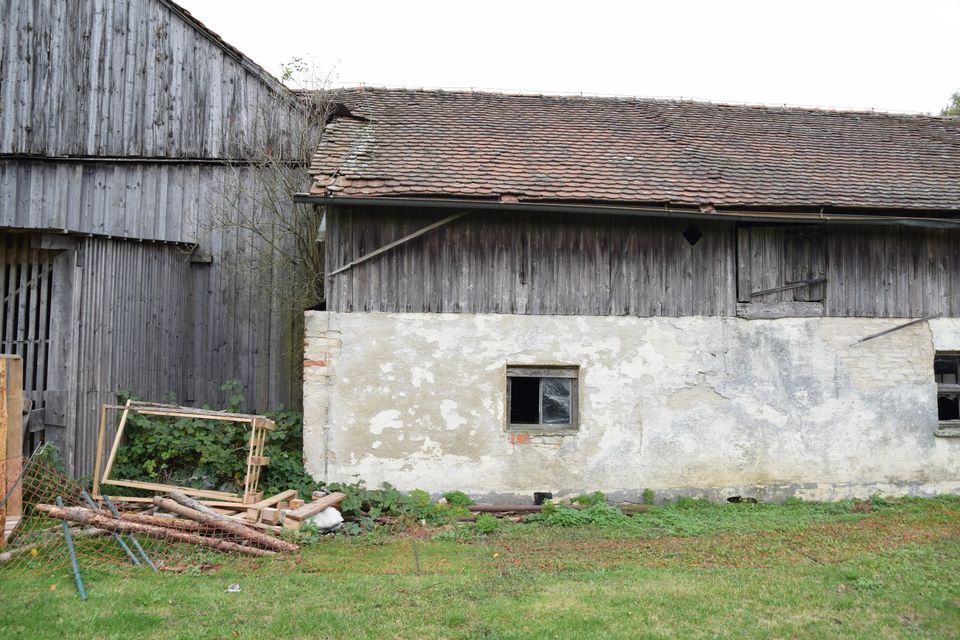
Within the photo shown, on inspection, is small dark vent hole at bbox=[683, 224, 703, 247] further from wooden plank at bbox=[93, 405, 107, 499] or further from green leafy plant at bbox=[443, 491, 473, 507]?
wooden plank at bbox=[93, 405, 107, 499]

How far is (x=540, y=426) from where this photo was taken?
32.0ft

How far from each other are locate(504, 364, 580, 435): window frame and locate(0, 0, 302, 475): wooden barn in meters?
3.91

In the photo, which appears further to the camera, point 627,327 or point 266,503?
point 627,327

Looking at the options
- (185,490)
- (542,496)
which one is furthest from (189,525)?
(542,496)

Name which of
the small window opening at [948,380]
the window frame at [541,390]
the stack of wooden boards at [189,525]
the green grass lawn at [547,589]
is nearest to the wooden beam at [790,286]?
the small window opening at [948,380]

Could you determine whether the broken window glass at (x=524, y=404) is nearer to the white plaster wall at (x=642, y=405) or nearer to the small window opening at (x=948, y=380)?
Answer: the white plaster wall at (x=642, y=405)

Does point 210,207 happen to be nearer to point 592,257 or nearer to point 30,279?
point 30,279

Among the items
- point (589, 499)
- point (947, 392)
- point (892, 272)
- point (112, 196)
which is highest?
point (112, 196)

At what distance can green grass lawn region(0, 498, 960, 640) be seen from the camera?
5.38 meters

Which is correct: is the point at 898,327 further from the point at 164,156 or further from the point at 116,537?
the point at 164,156

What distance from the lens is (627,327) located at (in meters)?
9.92

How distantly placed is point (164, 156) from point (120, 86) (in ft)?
4.27

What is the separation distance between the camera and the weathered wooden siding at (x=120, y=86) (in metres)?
11.4

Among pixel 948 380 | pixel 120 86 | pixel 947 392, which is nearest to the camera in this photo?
pixel 947 392
